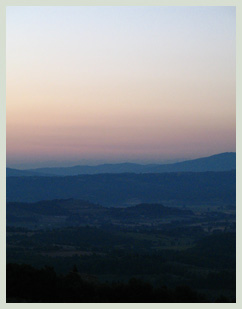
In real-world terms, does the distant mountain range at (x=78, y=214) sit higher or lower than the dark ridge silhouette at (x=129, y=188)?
lower

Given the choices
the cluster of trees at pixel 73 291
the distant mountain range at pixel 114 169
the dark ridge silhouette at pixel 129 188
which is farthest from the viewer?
the distant mountain range at pixel 114 169

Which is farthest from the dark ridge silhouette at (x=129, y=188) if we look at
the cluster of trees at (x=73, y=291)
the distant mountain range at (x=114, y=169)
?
the cluster of trees at (x=73, y=291)

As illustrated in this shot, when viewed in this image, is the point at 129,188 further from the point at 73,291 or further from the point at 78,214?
the point at 73,291

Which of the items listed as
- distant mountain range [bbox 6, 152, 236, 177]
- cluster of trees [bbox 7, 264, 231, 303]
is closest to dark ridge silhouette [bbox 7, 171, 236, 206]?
distant mountain range [bbox 6, 152, 236, 177]

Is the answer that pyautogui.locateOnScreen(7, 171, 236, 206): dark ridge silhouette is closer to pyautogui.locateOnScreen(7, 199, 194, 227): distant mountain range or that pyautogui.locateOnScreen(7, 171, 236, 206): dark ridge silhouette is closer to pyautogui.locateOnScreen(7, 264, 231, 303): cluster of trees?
pyautogui.locateOnScreen(7, 199, 194, 227): distant mountain range

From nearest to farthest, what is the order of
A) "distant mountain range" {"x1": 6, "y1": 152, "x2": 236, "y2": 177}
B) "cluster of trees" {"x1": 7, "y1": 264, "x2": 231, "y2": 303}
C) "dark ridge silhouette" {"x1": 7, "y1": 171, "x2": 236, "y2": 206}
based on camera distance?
"cluster of trees" {"x1": 7, "y1": 264, "x2": 231, "y2": 303} < "dark ridge silhouette" {"x1": 7, "y1": 171, "x2": 236, "y2": 206} < "distant mountain range" {"x1": 6, "y1": 152, "x2": 236, "y2": 177}

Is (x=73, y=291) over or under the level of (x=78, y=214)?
over

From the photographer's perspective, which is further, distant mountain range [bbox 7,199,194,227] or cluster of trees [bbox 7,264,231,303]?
distant mountain range [bbox 7,199,194,227]

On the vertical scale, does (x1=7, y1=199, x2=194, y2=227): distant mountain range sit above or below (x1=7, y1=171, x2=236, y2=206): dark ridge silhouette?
below

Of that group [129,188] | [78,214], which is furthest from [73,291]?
[129,188]

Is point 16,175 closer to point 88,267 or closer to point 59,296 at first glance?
point 88,267

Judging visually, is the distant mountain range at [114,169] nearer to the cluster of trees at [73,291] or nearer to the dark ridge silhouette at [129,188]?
the dark ridge silhouette at [129,188]

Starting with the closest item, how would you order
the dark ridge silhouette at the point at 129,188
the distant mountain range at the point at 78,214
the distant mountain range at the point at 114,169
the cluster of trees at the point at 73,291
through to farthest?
the cluster of trees at the point at 73,291
the distant mountain range at the point at 78,214
the dark ridge silhouette at the point at 129,188
the distant mountain range at the point at 114,169
